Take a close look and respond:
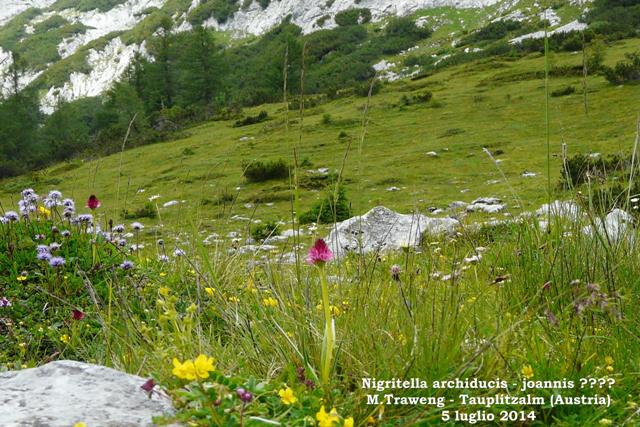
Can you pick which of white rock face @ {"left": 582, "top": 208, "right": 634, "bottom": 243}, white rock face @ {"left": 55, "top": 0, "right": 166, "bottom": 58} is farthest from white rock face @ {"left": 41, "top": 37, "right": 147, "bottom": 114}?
white rock face @ {"left": 582, "top": 208, "right": 634, "bottom": 243}

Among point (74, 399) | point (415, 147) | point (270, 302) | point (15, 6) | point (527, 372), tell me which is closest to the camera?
point (74, 399)

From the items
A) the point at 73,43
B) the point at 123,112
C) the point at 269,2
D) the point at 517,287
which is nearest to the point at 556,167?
the point at 517,287

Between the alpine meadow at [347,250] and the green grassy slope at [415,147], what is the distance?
0.16 metres

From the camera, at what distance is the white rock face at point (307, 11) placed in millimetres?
78988

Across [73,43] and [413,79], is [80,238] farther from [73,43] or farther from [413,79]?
[73,43]

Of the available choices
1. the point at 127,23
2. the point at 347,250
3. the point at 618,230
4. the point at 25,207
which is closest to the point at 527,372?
the point at 618,230

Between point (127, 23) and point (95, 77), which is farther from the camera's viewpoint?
point (127, 23)

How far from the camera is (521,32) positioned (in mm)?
51625

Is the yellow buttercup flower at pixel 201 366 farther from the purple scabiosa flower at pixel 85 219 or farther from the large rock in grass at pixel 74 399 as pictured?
the purple scabiosa flower at pixel 85 219

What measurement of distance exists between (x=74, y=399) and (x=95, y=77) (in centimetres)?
12517

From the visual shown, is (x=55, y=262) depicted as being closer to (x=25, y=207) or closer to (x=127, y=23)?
(x=25, y=207)

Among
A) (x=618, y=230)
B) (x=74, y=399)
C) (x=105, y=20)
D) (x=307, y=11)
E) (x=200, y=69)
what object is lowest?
(x=618, y=230)

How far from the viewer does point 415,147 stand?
20.5 meters

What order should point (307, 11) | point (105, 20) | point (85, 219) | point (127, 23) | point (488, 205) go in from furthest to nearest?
point (105, 20) → point (127, 23) → point (307, 11) → point (488, 205) → point (85, 219)
